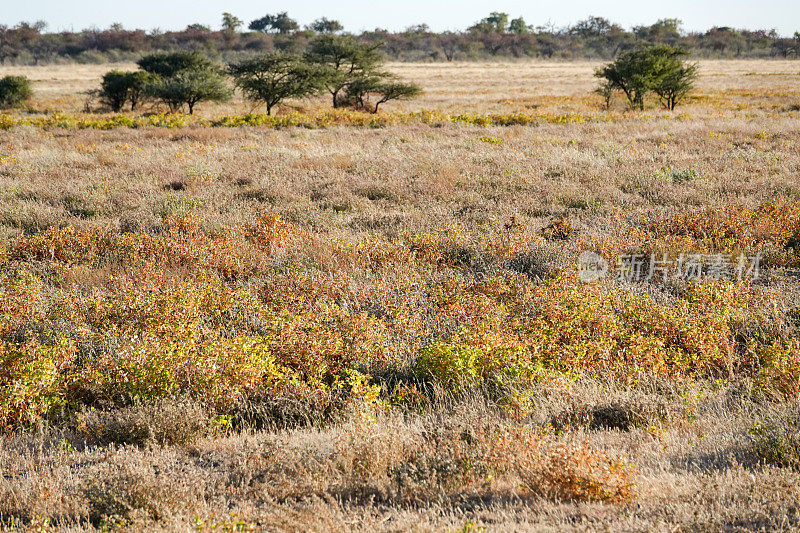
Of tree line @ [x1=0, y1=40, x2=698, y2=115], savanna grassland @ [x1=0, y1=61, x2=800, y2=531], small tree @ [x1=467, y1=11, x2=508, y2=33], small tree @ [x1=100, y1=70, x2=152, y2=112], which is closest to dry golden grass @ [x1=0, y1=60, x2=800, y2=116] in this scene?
tree line @ [x1=0, y1=40, x2=698, y2=115]

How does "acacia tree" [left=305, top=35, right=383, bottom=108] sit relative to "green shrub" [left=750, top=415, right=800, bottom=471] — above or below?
above

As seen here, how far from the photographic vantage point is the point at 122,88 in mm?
26469

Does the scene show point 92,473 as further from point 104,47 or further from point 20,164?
point 104,47

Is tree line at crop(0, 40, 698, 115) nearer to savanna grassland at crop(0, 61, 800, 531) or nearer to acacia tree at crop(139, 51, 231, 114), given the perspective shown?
acacia tree at crop(139, 51, 231, 114)

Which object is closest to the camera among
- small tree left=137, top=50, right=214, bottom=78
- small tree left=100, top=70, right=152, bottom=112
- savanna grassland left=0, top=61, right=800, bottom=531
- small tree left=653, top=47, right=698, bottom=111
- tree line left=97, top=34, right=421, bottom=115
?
savanna grassland left=0, top=61, right=800, bottom=531

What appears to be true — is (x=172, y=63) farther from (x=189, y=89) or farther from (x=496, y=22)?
(x=496, y=22)

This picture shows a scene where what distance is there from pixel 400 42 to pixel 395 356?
87.1 m

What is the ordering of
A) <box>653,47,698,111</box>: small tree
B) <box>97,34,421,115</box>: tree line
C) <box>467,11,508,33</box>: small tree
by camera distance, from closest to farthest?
<box>97,34,421,115</box>: tree line, <box>653,47,698,111</box>: small tree, <box>467,11,508,33</box>: small tree

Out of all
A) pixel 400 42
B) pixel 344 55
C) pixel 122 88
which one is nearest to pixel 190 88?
pixel 122 88

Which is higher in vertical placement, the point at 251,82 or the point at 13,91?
the point at 251,82

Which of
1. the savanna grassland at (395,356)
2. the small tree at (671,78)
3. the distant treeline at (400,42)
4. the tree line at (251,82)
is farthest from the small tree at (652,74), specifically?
the distant treeline at (400,42)

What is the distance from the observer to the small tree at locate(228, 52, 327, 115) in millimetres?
24781

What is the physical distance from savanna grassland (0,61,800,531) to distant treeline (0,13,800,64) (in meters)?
65.1

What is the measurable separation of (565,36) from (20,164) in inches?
4079
